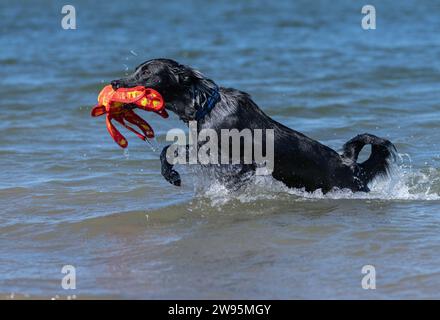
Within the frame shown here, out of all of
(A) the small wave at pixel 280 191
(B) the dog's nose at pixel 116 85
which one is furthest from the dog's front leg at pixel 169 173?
(B) the dog's nose at pixel 116 85

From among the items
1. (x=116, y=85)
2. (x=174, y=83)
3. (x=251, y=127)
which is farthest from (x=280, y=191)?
(x=116, y=85)

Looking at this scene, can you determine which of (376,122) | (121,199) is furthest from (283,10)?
(121,199)

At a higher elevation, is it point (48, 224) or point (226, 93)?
point (226, 93)

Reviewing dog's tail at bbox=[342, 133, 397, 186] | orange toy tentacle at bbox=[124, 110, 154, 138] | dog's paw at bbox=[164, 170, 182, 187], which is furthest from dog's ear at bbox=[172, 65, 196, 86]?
dog's tail at bbox=[342, 133, 397, 186]

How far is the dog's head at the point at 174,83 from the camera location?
6781mm

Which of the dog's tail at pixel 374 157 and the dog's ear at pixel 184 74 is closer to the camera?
the dog's ear at pixel 184 74

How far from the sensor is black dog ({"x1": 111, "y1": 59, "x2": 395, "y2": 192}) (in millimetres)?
6820

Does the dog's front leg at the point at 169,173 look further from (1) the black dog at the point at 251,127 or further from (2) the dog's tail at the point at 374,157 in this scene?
(2) the dog's tail at the point at 374,157

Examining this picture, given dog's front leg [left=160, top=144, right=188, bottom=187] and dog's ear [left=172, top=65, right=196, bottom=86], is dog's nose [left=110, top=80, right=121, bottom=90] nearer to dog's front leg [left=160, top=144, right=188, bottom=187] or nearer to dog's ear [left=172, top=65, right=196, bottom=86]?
dog's ear [left=172, top=65, right=196, bottom=86]

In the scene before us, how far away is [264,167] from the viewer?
23.2ft

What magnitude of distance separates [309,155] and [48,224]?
2170mm
